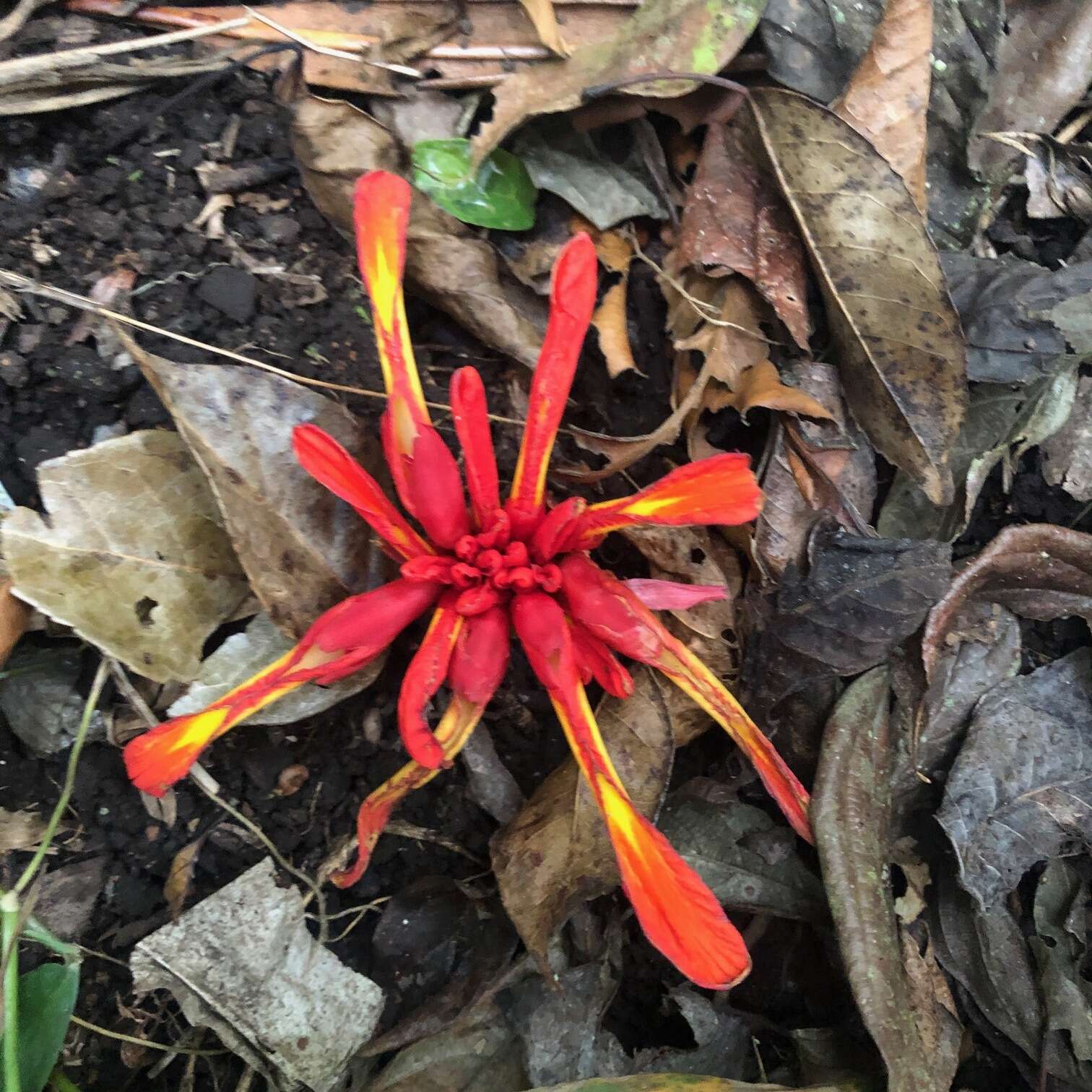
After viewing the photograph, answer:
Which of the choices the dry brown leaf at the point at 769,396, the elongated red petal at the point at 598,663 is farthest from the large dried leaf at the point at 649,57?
the elongated red petal at the point at 598,663

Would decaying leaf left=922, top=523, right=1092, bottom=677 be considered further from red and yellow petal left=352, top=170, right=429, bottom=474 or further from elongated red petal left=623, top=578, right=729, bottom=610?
red and yellow petal left=352, top=170, right=429, bottom=474

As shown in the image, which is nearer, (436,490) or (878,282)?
(436,490)

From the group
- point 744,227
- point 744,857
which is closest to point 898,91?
point 744,227

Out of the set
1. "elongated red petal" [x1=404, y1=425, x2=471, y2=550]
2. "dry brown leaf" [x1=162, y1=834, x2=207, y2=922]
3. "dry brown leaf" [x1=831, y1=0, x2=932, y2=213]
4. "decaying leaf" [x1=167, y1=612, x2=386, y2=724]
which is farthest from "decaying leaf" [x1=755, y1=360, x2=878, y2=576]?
"dry brown leaf" [x1=162, y1=834, x2=207, y2=922]

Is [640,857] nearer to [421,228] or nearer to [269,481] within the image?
[269,481]

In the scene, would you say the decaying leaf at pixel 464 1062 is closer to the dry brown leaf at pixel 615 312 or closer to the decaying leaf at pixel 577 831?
the decaying leaf at pixel 577 831

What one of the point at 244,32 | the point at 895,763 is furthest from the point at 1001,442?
the point at 244,32

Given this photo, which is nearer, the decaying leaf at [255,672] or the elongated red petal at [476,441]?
the elongated red petal at [476,441]
